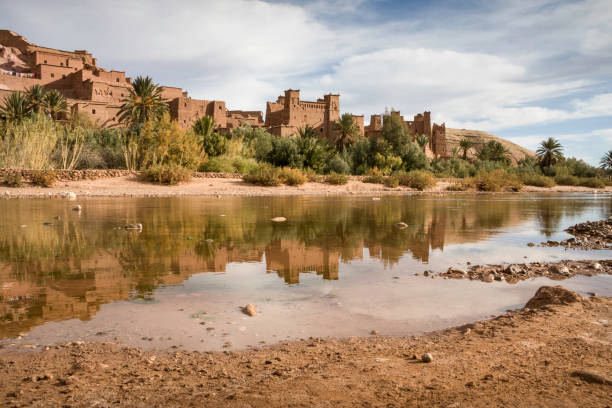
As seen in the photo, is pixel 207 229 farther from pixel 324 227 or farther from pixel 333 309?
pixel 333 309

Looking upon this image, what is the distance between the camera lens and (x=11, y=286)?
14.5 ft

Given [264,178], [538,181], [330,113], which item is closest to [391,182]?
[264,178]

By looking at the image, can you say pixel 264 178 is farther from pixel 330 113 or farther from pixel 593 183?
pixel 593 183

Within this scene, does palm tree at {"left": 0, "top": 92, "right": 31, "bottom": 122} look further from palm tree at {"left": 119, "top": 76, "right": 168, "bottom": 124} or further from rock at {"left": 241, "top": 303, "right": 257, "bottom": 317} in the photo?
rock at {"left": 241, "top": 303, "right": 257, "bottom": 317}

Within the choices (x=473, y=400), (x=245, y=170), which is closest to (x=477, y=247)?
(x=473, y=400)

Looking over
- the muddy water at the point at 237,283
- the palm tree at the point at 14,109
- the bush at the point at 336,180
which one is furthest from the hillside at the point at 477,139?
the muddy water at the point at 237,283

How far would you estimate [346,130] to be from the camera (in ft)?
175

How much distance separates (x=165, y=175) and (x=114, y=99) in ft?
124

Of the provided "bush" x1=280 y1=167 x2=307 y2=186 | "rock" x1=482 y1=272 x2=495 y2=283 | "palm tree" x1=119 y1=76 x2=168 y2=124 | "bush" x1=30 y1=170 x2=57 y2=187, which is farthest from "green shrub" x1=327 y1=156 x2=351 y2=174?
"rock" x1=482 y1=272 x2=495 y2=283

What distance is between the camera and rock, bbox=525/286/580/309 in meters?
3.88

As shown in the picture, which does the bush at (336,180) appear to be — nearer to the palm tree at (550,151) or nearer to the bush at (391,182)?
the bush at (391,182)

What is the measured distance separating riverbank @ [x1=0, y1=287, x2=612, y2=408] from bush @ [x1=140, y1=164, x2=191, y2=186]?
21.4 metres

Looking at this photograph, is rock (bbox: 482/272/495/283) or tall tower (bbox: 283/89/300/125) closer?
rock (bbox: 482/272/495/283)

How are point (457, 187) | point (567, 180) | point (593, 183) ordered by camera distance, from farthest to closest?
point (567, 180)
point (593, 183)
point (457, 187)
